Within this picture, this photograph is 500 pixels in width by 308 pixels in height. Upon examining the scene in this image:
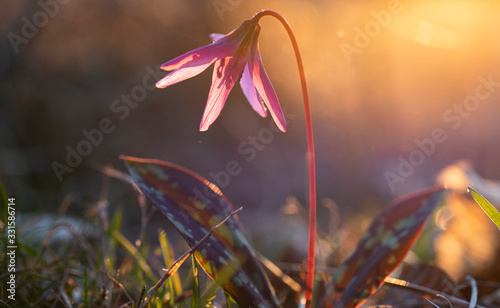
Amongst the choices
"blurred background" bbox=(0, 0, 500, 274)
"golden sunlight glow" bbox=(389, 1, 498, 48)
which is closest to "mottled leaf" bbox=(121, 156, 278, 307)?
"blurred background" bbox=(0, 0, 500, 274)

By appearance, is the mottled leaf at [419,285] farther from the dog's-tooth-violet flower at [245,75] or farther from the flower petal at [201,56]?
the flower petal at [201,56]

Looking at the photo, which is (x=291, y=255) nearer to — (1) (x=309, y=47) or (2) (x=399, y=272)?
(2) (x=399, y=272)

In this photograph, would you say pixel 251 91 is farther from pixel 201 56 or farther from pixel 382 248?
pixel 382 248

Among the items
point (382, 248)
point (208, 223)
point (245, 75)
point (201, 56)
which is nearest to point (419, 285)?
point (382, 248)

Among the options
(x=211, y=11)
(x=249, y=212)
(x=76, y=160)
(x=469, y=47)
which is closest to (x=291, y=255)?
(x=249, y=212)

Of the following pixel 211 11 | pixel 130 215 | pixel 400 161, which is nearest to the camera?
pixel 130 215
